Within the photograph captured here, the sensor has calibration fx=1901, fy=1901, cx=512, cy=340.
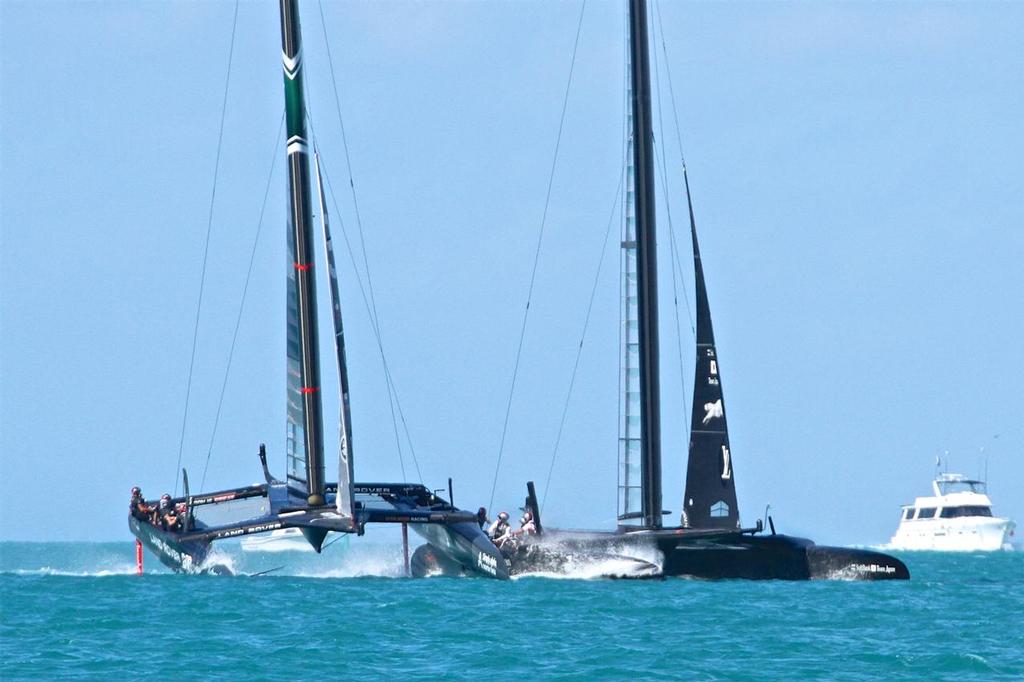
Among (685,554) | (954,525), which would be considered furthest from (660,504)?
(954,525)

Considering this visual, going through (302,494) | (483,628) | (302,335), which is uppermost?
(302,335)

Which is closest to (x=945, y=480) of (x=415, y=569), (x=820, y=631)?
(x=415, y=569)

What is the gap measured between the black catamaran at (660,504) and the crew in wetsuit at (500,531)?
0.78 ft

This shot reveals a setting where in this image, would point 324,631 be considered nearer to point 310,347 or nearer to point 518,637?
point 518,637

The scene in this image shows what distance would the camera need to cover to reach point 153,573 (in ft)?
136

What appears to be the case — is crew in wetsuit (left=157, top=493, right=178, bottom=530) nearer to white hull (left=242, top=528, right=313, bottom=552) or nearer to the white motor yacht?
white hull (left=242, top=528, right=313, bottom=552)

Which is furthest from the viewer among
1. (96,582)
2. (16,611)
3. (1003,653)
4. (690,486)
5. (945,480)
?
(945,480)

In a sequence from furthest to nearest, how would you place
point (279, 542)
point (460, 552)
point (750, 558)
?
point (460, 552), point (750, 558), point (279, 542)

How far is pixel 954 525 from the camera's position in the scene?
8338 centimetres

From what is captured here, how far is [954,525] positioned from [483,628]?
59.8 meters

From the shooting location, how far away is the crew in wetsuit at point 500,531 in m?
36.6

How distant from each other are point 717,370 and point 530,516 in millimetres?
4523

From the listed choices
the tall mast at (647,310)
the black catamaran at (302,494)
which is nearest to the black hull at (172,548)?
the black catamaran at (302,494)

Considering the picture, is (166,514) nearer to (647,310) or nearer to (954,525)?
(647,310)
